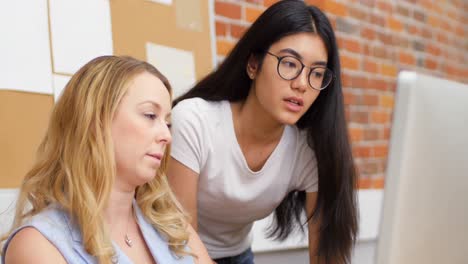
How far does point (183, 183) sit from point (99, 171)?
43 cm

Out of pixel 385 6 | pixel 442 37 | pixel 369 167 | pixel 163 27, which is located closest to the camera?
pixel 163 27

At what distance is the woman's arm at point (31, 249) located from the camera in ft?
3.38

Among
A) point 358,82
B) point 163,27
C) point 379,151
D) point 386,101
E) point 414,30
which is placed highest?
point 163,27

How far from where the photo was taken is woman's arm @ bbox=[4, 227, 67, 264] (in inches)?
40.5

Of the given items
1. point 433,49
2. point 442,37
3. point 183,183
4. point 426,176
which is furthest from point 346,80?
point 426,176

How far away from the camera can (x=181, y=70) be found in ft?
6.65

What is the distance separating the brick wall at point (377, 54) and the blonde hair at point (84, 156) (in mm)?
1310

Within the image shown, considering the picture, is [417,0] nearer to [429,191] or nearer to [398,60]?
[398,60]

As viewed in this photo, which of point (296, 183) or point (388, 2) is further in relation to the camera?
point (388, 2)

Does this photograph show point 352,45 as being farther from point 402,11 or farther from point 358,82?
point 402,11

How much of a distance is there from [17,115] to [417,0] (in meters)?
2.51

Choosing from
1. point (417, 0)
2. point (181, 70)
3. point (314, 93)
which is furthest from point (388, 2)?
point (314, 93)

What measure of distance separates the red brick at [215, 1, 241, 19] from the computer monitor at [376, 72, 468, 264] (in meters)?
1.53

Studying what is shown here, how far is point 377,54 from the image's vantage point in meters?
3.09
